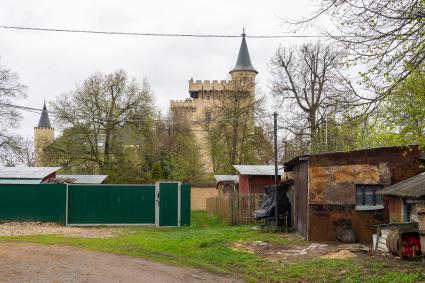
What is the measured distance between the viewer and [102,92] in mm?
44500

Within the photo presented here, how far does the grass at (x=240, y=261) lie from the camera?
11.2 meters

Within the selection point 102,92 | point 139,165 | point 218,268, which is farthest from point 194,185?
point 218,268

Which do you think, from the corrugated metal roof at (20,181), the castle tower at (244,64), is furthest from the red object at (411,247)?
the castle tower at (244,64)

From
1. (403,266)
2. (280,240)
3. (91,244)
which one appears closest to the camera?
(403,266)

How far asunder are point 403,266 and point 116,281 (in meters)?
6.44

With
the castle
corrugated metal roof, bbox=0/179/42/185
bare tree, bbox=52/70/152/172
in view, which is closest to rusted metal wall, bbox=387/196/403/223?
corrugated metal roof, bbox=0/179/42/185

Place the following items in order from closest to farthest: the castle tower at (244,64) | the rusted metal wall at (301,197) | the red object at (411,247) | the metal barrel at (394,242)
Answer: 1. the red object at (411,247)
2. the metal barrel at (394,242)
3. the rusted metal wall at (301,197)
4. the castle tower at (244,64)

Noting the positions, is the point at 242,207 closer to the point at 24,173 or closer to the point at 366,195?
the point at 366,195

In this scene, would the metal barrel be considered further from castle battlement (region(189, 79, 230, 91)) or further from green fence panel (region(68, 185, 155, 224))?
castle battlement (region(189, 79, 230, 91))

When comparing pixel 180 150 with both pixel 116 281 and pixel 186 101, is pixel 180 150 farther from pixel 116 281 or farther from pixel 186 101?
pixel 116 281

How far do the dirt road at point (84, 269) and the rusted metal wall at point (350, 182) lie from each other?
7.30 meters

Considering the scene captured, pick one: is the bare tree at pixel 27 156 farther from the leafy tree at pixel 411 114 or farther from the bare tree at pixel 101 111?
the leafy tree at pixel 411 114

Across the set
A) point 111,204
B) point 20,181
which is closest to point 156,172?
point 20,181

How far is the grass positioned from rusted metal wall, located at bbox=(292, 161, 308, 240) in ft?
2.99
